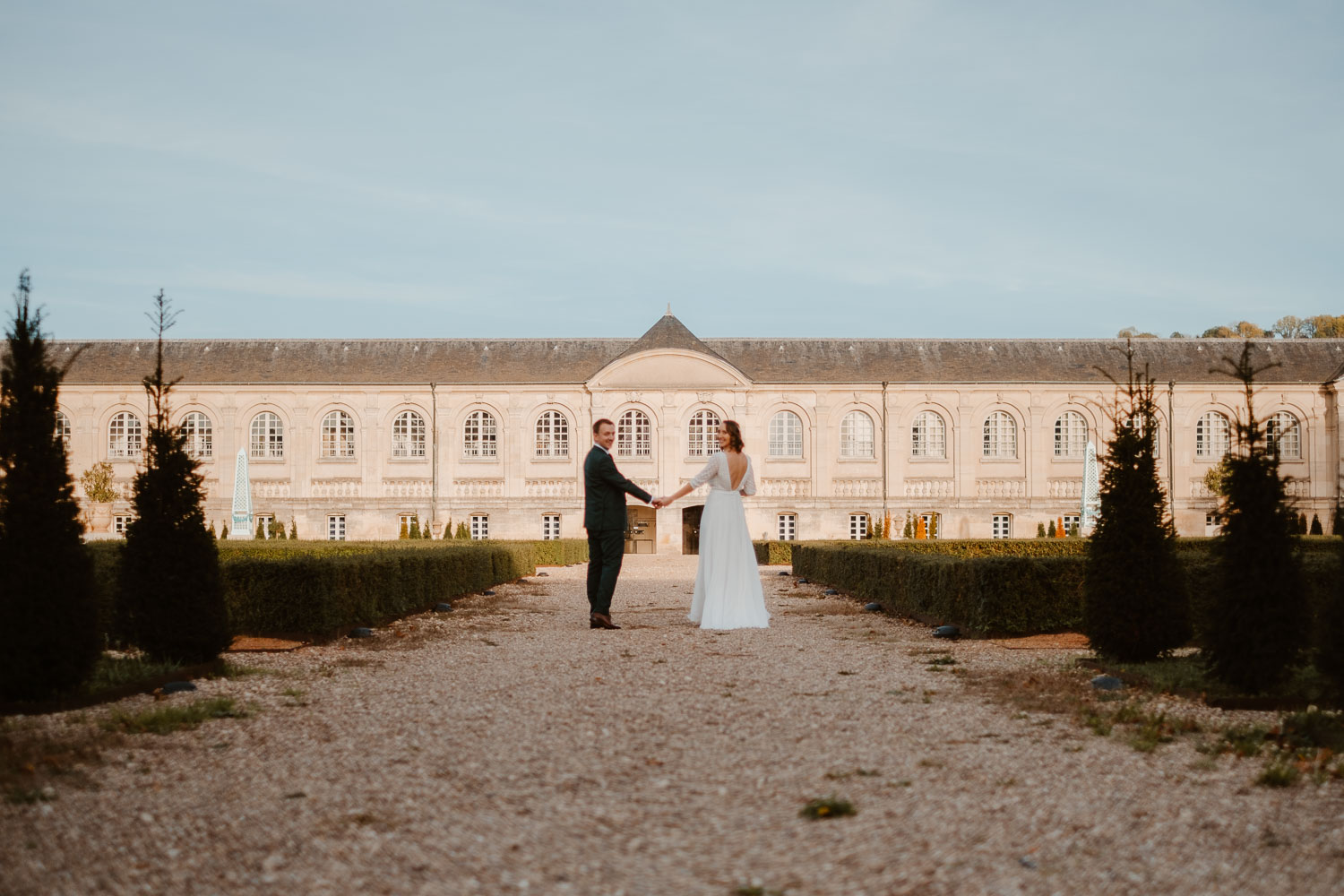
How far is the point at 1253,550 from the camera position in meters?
6.58

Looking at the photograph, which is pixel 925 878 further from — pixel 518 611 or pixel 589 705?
pixel 518 611

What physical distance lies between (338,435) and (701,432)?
12.5 metres

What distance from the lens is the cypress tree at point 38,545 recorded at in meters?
6.28

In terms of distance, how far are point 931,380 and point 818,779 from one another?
34045 mm

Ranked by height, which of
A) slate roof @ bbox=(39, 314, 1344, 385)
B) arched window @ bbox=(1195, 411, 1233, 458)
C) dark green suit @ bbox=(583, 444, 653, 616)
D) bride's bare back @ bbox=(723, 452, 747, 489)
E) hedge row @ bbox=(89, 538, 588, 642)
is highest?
slate roof @ bbox=(39, 314, 1344, 385)

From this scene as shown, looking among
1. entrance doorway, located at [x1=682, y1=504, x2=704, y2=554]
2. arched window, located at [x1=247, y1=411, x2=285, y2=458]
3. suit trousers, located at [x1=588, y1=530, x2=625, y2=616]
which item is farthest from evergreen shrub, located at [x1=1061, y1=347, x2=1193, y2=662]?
arched window, located at [x1=247, y1=411, x2=285, y2=458]

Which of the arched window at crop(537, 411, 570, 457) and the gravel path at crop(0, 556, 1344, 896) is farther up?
the arched window at crop(537, 411, 570, 457)

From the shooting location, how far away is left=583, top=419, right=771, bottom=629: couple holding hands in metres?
10.4

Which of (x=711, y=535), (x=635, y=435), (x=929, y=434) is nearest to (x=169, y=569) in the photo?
(x=711, y=535)

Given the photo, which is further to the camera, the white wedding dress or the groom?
the white wedding dress

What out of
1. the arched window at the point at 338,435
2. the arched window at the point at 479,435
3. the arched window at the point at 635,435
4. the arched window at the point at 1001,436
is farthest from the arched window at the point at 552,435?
the arched window at the point at 1001,436

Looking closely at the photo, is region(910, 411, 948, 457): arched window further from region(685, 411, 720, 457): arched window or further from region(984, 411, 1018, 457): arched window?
region(685, 411, 720, 457): arched window

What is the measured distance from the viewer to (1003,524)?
36750mm

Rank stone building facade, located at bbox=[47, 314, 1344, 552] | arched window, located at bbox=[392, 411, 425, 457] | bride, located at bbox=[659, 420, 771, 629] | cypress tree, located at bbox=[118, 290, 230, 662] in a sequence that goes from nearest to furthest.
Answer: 1. cypress tree, located at bbox=[118, 290, 230, 662]
2. bride, located at bbox=[659, 420, 771, 629]
3. stone building facade, located at bbox=[47, 314, 1344, 552]
4. arched window, located at bbox=[392, 411, 425, 457]
